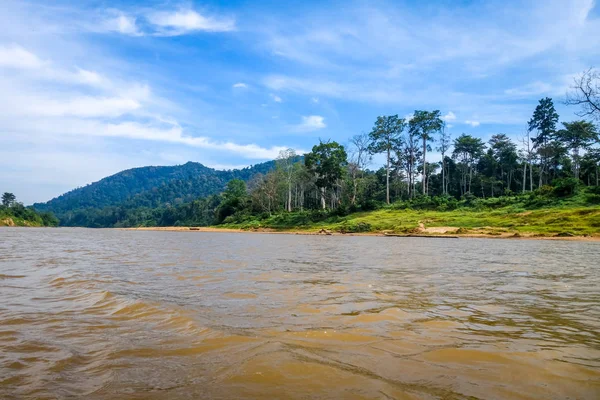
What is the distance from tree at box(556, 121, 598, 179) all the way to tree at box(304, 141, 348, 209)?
33.0 metres

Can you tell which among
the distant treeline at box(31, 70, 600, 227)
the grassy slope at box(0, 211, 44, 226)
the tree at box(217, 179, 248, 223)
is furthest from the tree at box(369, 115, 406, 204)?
the grassy slope at box(0, 211, 44, 226)

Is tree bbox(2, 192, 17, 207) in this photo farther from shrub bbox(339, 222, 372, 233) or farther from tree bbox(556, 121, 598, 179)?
tree bbox(556, 121, 598, 179)

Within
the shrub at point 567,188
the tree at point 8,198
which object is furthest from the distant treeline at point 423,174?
the tree at point 8,198

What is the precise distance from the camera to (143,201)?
178m

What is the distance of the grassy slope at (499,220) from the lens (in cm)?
2511

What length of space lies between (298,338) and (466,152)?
6807cm

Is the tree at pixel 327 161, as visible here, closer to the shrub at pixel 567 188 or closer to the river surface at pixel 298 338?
the shrub at pixel 567 188

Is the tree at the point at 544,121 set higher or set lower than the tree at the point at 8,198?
higher

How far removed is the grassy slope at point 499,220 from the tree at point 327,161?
24.0ft

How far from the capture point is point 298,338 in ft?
12.2

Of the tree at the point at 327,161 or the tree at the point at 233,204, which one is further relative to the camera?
the tree at the point at 233,204

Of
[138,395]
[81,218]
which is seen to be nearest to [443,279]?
[138,395]

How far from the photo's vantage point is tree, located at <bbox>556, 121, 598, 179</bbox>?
52213mm

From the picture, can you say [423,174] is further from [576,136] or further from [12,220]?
[12,220]
